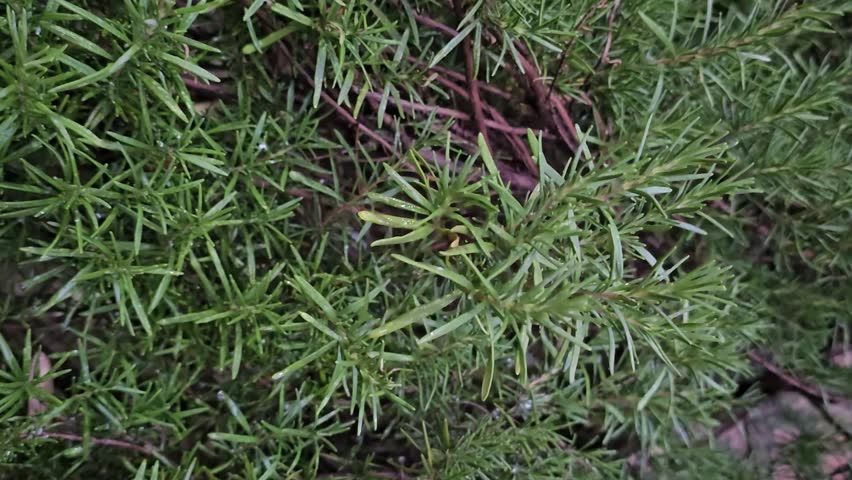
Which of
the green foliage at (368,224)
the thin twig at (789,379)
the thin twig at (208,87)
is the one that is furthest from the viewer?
the thin twig at (789,379)

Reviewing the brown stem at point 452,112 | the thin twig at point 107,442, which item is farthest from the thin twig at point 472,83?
the thin twig at point 107,442

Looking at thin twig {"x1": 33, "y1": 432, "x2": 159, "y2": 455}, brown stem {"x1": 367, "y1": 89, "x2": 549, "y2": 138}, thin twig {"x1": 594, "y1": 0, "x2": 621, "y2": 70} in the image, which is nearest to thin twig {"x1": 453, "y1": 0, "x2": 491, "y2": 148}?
brown stem {"x1": 367, "y1": 89, "x2": 549, "y2": 138}

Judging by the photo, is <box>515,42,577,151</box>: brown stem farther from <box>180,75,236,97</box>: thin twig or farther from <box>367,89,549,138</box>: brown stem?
<box>180,75,236,97</box>: thin twig

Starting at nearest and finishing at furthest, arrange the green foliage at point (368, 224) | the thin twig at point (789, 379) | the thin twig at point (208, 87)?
the green foliage at point (368, 224), the thin twig at point (208, 87), the thin twig at point (789, 379)

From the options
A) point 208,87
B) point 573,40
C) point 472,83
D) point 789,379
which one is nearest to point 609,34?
point 573,40

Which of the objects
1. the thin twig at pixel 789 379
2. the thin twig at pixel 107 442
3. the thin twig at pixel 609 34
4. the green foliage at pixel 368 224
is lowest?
the thin twig at pixel 789 379

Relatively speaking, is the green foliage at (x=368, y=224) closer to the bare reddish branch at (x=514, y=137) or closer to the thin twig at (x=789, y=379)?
the bare reddish branch at (x=514, y=137)

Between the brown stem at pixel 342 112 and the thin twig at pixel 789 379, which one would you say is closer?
the brown stem at pixel 342 112

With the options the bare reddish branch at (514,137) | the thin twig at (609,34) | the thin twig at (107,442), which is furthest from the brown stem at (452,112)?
the thin twig at (107,442)

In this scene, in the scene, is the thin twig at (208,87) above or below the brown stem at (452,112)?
above
